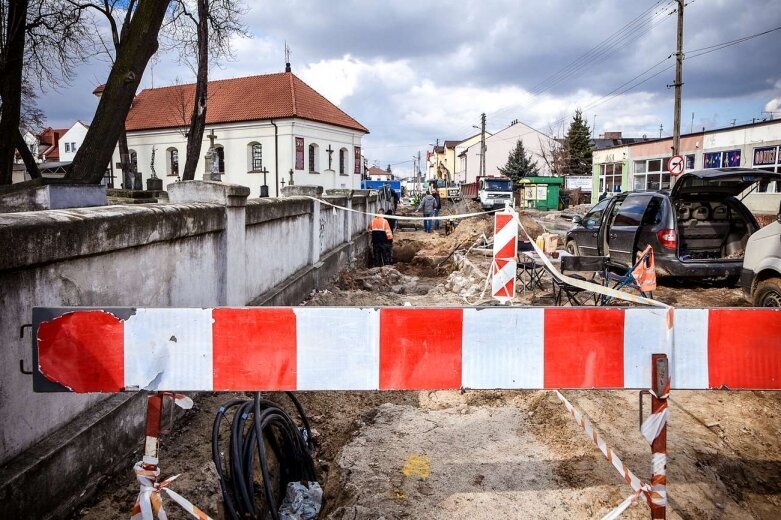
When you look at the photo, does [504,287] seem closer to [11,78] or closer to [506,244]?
[506,244]

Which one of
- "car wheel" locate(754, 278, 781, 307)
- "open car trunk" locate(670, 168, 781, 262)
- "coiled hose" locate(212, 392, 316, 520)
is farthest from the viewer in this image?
"open car trunk" locate(670, 168, 781, 262)

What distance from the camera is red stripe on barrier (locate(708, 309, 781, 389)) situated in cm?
263

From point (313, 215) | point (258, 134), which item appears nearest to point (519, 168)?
point (258, 134)

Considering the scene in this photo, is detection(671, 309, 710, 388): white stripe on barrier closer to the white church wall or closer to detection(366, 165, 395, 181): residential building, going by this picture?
the white church wall

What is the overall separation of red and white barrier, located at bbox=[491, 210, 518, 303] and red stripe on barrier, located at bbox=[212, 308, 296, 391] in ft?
18.6

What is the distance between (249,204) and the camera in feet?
23.1

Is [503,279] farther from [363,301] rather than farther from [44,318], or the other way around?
[44,318]

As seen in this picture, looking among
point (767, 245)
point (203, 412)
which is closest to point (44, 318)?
point (203, 412)

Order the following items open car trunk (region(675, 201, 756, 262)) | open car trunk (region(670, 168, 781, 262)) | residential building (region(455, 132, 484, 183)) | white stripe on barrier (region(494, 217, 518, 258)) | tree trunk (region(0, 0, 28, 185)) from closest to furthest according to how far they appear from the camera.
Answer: white stripe on barrier (region(494, 217, 518, 258)) < open car trunk (region(670, 168, 781, 262)) < open car trunk (region(675, 201, 756, 262)) < tree trunk (region(0, 0, 28, 185)) < residential building (region(455, 132, 484, 183))

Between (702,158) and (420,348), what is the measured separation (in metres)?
32.6

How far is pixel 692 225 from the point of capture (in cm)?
973

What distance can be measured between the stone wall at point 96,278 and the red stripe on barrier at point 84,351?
21.4 inches

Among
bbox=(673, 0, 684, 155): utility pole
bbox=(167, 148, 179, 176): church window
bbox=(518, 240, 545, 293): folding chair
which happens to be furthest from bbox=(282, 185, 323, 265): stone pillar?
bbox=(167, 148, 179, 176): church window

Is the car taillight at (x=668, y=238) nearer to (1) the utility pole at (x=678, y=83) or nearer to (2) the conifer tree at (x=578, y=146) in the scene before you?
(1) the utility pole at (x=678, y=83)
